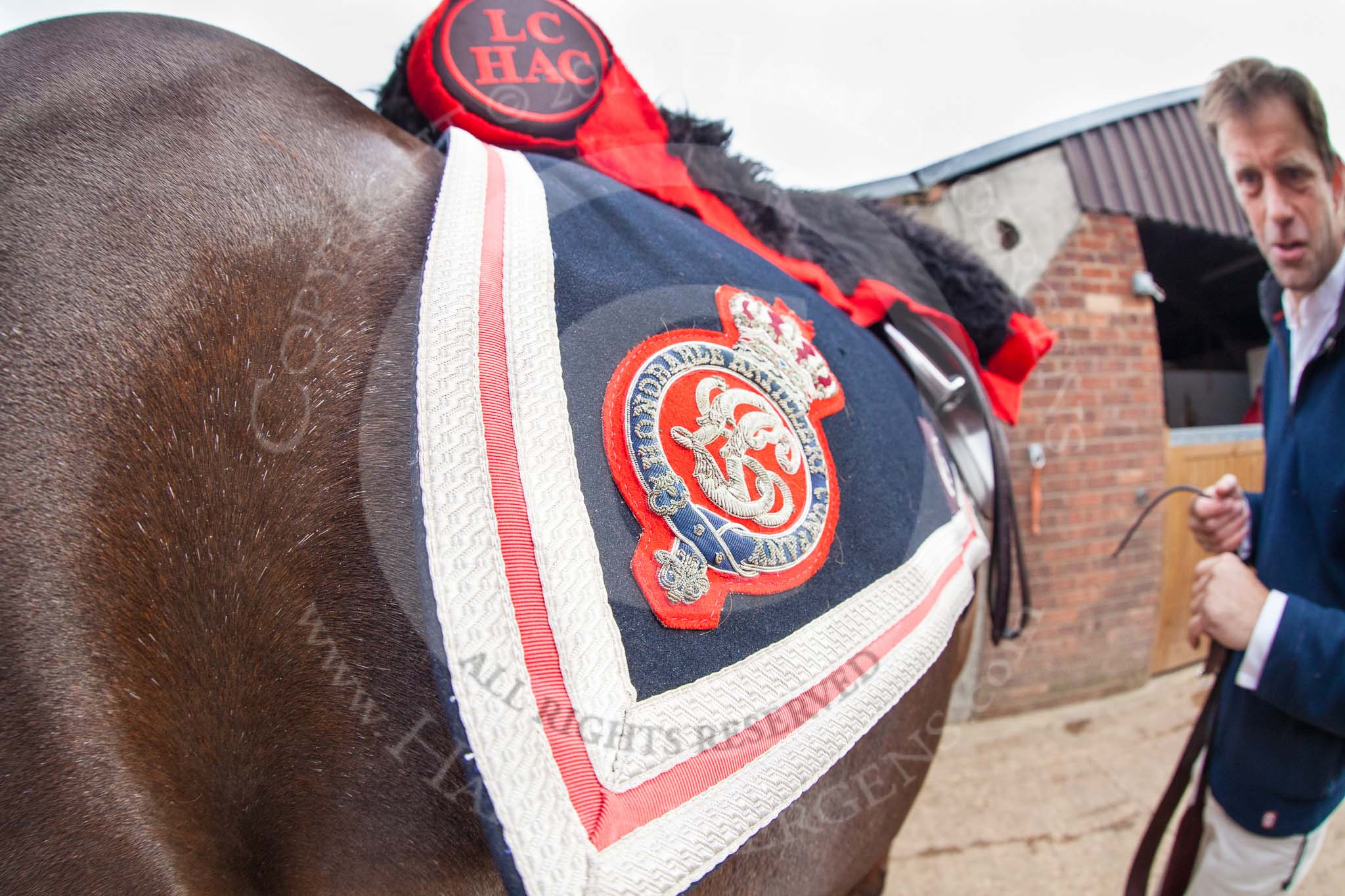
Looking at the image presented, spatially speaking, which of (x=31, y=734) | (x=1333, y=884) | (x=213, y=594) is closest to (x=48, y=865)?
(x=31, y=734)

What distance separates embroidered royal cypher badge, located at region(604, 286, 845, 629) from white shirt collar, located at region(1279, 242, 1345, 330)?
102cm

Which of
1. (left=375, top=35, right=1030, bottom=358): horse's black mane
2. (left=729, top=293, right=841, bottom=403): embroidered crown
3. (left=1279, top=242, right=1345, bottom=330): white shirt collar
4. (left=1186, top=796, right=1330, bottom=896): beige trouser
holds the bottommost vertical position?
(left=1186, top=796, right=1330, bottom=896): beige trouser

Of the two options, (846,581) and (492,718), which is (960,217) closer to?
(846,581)

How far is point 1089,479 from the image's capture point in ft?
10.1

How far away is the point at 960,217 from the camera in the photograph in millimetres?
2988

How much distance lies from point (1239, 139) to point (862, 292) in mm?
750

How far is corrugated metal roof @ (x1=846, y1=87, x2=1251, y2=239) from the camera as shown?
2965mm

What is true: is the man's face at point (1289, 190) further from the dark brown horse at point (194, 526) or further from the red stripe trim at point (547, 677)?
the dark brown horse at point (194, 526)

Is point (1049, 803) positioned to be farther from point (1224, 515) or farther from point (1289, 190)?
point (1289, 190)

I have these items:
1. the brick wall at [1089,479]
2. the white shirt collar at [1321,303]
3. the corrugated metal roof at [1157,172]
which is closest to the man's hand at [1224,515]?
the white shirt collar at [1321,303]

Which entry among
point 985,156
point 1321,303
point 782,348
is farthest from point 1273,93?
point 985,156

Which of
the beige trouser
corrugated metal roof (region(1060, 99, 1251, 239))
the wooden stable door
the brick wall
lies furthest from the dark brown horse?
the wooden stable door

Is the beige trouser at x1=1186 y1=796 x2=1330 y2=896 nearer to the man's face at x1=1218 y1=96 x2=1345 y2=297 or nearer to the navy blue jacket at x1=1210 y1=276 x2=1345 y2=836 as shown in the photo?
the navy blue jacket at x1=1210 y1=276 x2=1345 y2=836

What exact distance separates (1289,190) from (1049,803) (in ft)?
7.08
